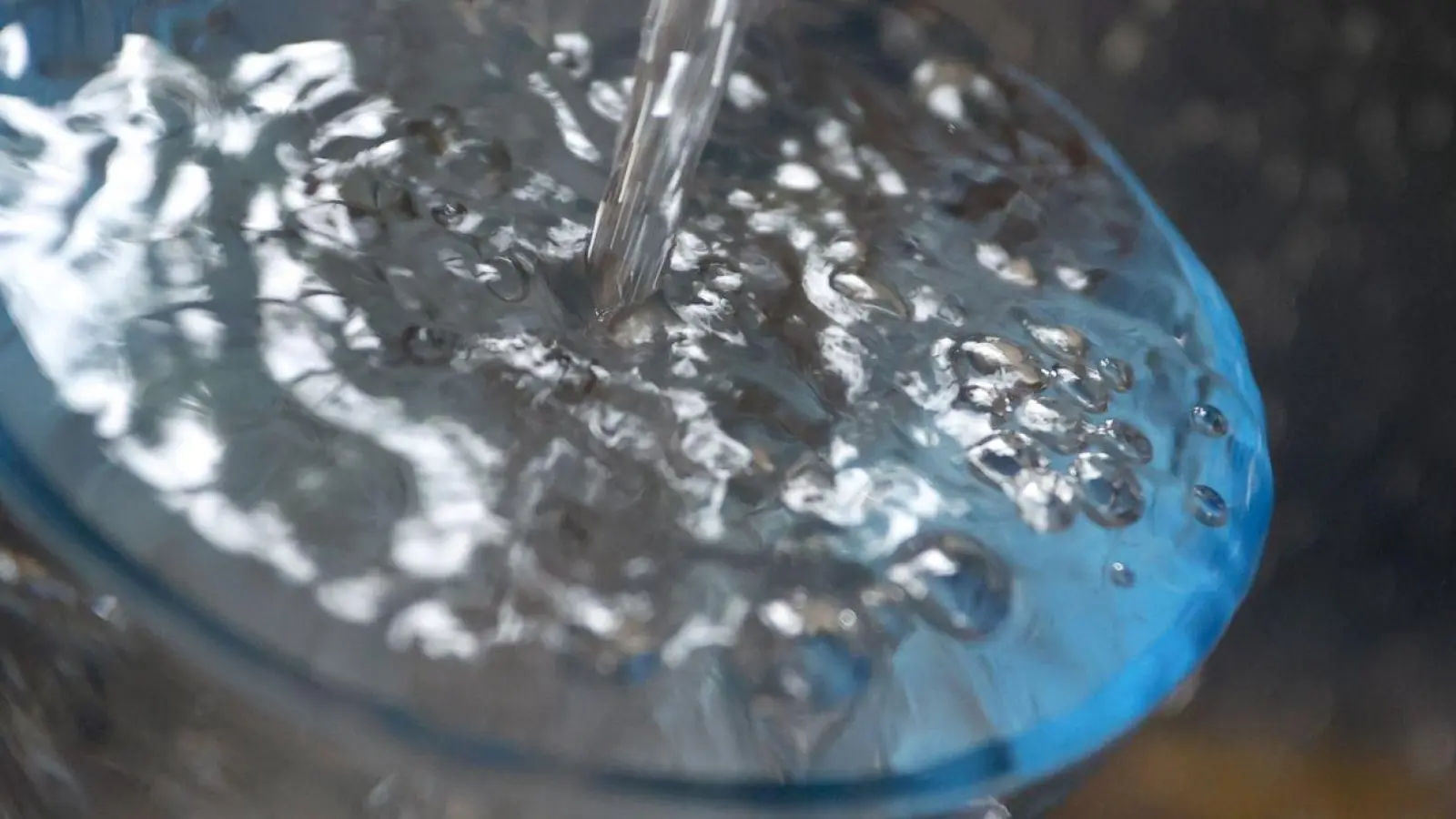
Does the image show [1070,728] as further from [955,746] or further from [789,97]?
[789,97]

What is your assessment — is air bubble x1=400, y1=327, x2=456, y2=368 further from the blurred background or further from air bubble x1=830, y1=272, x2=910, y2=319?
the blurred background

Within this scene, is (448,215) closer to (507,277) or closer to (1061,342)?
(507,277)

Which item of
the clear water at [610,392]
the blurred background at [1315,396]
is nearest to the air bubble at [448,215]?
the clear water at [610,392]

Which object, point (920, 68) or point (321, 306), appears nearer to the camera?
point (321, 306)

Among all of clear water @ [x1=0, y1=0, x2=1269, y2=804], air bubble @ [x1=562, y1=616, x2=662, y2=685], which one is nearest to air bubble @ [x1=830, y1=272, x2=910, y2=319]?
clear water @ [x1=0, y1=0, x2=1269, y2=804]

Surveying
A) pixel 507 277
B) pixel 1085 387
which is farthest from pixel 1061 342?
pixel 507 277

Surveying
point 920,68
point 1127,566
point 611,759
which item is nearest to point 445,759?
point 611,759
